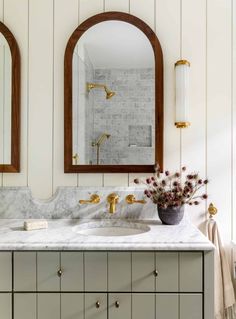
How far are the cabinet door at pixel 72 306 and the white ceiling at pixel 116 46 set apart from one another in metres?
1.26

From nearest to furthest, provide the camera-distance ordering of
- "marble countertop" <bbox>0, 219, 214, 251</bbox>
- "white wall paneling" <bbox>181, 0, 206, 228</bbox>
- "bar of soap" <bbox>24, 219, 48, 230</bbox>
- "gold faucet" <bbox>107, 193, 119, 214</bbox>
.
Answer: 1. "marble countertop" <bbox>0, 219, 214, 251</bbox>
2. "bar of soap" <bbox>24, 219, 48, 230</bbox>
3. "gold faucet" <bbox>107, 193, 119, 214</bbox>
4. "white wall paneling" <bbox>181, 0, 206, 228</bbox>

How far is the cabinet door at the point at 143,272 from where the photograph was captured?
129cm

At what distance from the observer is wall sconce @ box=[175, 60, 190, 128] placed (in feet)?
5.87

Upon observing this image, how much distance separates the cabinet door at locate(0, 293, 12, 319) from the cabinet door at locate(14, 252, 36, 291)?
0.05 m

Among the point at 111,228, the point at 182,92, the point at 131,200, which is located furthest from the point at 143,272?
the point at 182,92

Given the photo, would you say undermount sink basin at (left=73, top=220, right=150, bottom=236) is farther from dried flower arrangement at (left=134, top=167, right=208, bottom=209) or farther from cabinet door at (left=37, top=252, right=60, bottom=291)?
cabinet door at (left=37, top=252, right=60, bottom=291)

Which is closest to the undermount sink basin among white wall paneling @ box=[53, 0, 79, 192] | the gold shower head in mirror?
white wall paneling @ box=[53, 0, 79, 192]

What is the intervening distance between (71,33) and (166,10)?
59 cm

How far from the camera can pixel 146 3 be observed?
73.2 inches

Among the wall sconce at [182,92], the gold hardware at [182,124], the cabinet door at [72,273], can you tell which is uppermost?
the wall sconce at [182,92]

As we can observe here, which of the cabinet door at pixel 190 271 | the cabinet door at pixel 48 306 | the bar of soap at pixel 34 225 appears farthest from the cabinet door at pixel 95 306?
the bar of soap at pixel 34 225

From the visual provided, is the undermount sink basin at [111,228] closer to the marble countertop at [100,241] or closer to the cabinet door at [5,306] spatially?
the marble countertop at [100,241]

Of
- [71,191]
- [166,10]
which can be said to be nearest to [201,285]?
[71,191]

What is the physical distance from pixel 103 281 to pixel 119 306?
123 mm
